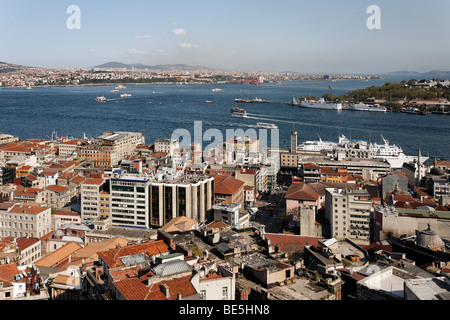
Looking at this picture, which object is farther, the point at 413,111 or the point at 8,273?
the point at 413,111

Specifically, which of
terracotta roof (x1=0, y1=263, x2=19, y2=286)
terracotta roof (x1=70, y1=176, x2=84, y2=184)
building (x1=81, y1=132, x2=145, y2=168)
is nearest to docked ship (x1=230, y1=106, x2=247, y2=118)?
building (x1=81, y1=132, x2=145, y2=168)

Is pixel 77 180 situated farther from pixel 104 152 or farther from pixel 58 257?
pixel 58 257

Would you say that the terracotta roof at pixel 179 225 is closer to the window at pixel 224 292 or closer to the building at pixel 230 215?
the building at pixel 230 215

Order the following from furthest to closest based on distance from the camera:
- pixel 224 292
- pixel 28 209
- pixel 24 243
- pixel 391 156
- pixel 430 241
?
pixel 391 156 < pixel 28 209 < pixel 24 243 < pixel 430 241 < pixel 224 292

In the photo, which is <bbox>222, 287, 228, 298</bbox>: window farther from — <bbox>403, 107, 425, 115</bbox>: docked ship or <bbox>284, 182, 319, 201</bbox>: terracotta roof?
<bbox>403, 107, 425, 115</bbox>: docked ship

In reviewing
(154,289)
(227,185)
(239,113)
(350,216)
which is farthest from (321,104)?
(154,289)
